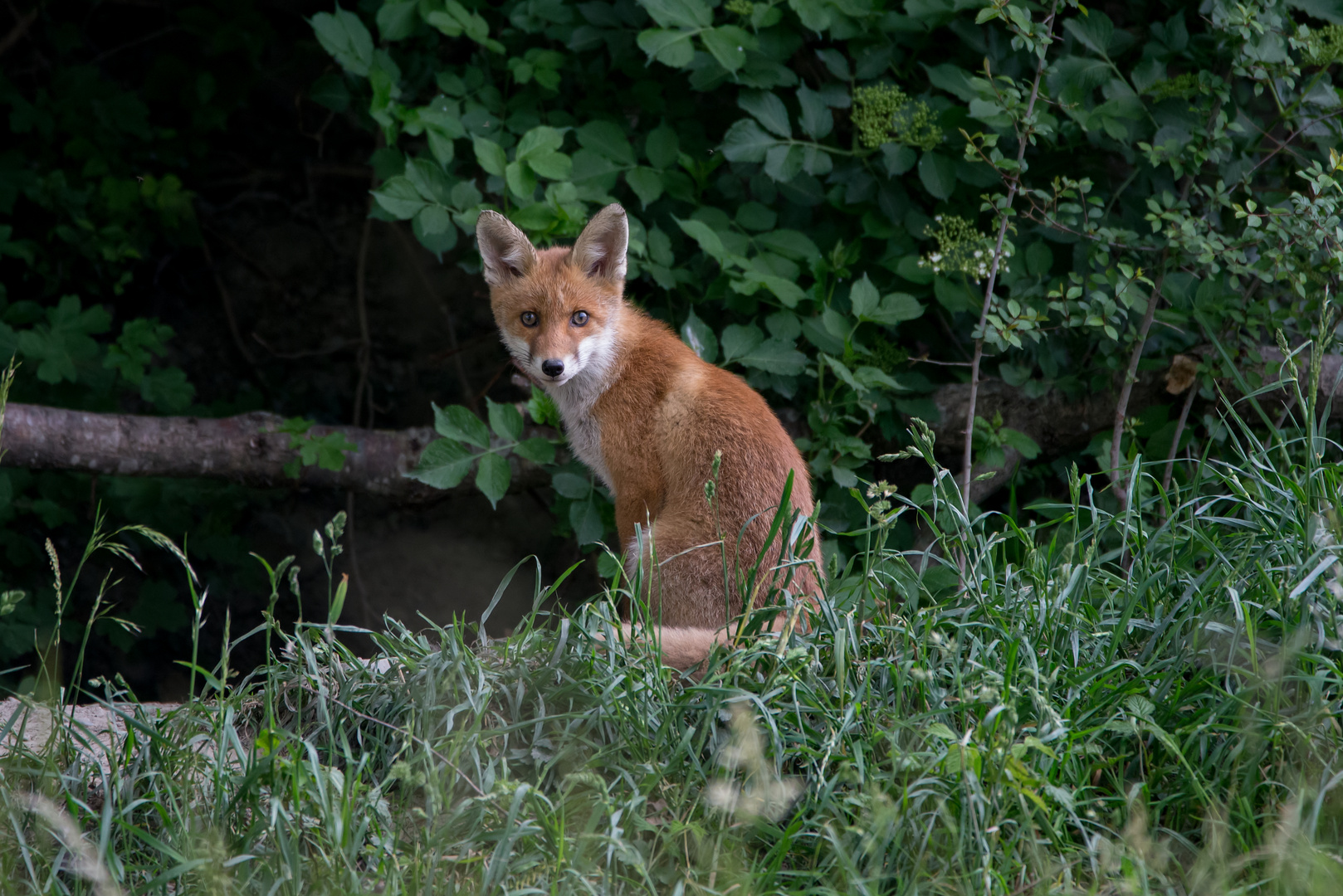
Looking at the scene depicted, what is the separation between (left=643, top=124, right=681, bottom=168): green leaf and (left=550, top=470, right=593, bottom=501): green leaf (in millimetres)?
1429

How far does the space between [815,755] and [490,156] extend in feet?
9.05

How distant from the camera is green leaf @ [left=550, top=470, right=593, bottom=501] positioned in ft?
13.8

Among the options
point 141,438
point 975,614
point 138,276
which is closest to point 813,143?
point 975,614

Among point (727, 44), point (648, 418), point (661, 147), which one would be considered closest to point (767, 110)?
point (727, 44)

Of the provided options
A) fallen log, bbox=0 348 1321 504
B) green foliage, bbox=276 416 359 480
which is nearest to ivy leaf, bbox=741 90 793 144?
fallen log, bbox=0 348 1321 504

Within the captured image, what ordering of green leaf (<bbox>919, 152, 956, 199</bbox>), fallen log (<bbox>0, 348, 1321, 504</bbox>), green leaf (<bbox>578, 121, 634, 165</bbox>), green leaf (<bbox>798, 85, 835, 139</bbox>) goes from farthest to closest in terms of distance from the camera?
fallen log (<bbox>0, 348, 1321, 504</bbox>)
green leaf (<bbox>578, 121, 634, 165</bbox>)
green leaf (<bbox>798, 85, 835, 139</bbox>)
green leaf (<bbox>919, 152, 956, 199</bbox>)

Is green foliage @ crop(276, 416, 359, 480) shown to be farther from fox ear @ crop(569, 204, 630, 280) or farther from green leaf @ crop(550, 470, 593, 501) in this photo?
fox ear @ crop(569, 204, 630, 280)

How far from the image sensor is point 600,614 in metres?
2.81

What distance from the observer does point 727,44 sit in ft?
13.1

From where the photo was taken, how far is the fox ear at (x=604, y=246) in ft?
12.7

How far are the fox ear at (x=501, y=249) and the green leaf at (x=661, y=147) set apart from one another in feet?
2.26

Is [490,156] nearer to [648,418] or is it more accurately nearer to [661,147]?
[661,147]

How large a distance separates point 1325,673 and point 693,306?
9.38 ft

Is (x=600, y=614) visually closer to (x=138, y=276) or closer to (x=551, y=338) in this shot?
(x=551, y=338)
